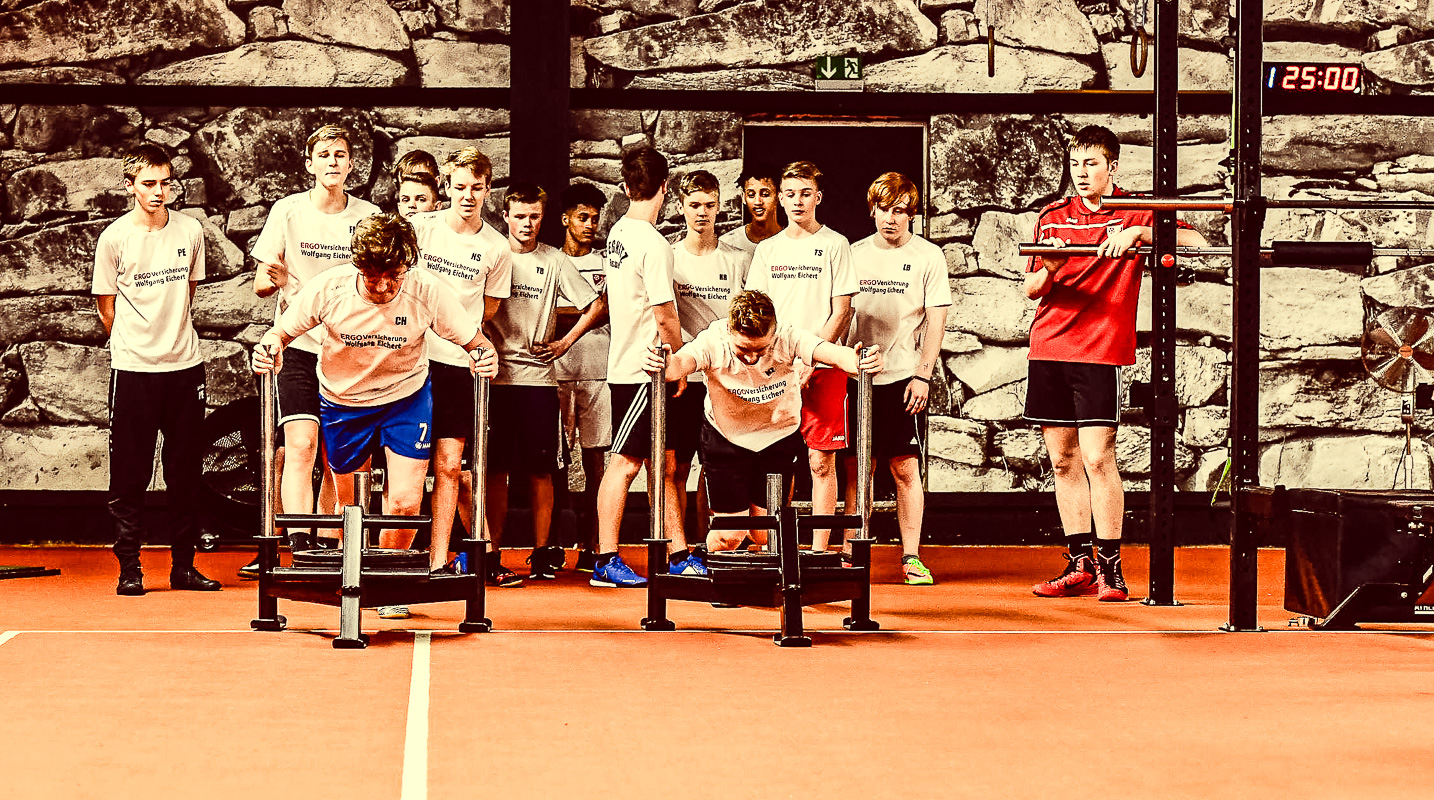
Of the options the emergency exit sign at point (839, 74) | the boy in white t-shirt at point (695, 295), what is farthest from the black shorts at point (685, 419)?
the emergency exit sign at point (839, 74)

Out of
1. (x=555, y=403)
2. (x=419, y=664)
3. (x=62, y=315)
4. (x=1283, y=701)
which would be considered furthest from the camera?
(x=62, y=315)

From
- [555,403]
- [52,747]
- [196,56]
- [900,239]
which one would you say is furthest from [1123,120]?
[52,747]

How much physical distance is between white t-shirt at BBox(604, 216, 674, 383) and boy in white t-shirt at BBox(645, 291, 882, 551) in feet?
2.06

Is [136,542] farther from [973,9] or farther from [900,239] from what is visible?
[973,9]

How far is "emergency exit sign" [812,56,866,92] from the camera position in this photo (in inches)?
367

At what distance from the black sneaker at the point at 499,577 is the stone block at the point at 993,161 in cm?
348

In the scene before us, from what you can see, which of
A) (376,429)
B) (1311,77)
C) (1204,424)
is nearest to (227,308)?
(376,429)

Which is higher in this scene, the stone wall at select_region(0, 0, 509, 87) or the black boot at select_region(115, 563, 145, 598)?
the stone wall at select_region(0, 0, 509, 87)

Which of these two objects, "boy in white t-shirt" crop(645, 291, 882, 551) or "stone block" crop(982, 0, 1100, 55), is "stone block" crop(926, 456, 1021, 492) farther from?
"boy in white t-shirt" crop(645, 291, 882, 551)

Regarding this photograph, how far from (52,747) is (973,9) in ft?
23.5

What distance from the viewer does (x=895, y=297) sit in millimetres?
7449

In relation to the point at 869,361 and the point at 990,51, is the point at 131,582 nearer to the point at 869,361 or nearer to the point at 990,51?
the point at 869,361

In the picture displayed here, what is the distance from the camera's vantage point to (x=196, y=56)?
9.15m

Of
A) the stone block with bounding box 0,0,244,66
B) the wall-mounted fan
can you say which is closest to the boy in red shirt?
the wall-mounted fan
